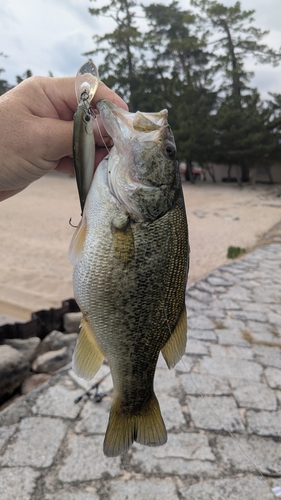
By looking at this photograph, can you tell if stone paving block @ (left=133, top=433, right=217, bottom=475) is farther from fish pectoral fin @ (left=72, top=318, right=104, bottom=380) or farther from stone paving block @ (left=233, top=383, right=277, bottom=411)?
fish pectoral fin @ (left=72, top=318, right=104, bottom=380)

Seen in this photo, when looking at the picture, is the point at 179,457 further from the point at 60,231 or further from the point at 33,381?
the point at 60,231

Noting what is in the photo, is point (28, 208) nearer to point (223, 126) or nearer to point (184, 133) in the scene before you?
point (184, 133)

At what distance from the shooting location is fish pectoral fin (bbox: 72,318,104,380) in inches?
64.9

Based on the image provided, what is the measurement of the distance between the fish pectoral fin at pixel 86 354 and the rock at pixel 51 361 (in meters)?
3.00

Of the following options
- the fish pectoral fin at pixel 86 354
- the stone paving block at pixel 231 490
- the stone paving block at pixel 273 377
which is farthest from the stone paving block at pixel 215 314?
the fish pectoral fin at pixel 86 354

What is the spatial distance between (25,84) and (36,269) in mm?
7279

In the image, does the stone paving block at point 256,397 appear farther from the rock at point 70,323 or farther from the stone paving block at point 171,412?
the rock at point 70,323

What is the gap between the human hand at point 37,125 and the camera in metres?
1.78

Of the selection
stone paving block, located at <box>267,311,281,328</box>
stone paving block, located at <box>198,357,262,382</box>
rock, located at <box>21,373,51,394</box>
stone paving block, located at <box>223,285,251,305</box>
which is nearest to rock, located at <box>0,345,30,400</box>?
rock, located at <box>21,373,51,394</box>

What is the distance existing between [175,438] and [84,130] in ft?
8.89

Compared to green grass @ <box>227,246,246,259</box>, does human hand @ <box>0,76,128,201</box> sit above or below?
above

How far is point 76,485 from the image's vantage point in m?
2.62

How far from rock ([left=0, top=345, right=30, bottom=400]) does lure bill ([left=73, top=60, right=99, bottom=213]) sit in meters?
3.06

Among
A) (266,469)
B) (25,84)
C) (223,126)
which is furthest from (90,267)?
(223,126)
